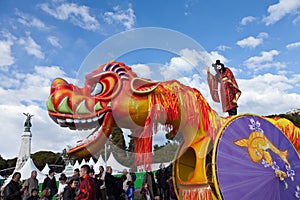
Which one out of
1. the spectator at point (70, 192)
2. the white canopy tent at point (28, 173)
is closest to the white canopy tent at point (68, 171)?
the white canopy tent at point (28, 173)

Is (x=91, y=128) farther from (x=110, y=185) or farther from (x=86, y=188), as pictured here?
(x=110, y=185)

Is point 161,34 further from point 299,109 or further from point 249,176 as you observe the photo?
point 299,109

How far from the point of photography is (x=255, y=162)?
15.4 feet

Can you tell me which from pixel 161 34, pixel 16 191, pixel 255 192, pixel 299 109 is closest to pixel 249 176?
pixel 255 192

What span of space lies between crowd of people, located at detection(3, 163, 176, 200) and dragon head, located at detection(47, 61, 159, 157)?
4.04ft

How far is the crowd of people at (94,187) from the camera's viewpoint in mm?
5605

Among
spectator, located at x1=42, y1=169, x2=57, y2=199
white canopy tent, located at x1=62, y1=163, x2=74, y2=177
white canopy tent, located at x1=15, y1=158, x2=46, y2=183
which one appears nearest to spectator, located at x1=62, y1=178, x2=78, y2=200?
spectator, located at x1=42, y1=169, x2=57, y2=199

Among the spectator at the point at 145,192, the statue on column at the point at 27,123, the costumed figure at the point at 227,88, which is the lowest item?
the spectator at the point at 145,192

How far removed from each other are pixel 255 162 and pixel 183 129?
1195 mm

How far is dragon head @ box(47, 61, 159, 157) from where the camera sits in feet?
13.5

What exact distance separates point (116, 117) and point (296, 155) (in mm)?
3331

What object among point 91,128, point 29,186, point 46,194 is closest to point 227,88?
point 91,128

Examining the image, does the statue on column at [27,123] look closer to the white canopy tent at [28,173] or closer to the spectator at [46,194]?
the white canopy tent at [28,173]

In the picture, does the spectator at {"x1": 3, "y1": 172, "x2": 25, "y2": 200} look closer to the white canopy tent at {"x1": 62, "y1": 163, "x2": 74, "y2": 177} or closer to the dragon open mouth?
the dragon open mouth
